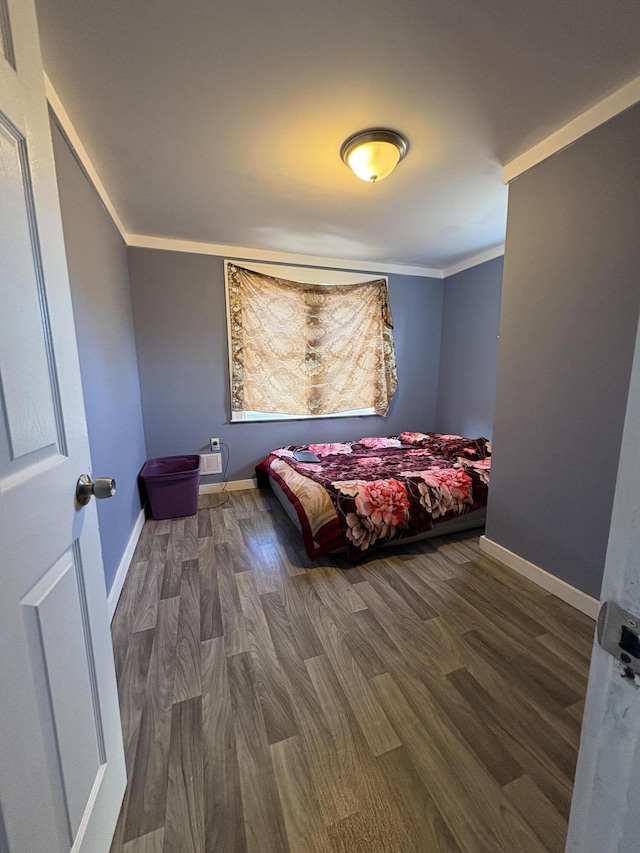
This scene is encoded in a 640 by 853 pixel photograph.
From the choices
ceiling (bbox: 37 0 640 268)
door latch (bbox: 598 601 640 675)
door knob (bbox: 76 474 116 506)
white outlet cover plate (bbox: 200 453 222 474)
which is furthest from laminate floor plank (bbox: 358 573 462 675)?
ceiling (bbox: 37 0 640 268)

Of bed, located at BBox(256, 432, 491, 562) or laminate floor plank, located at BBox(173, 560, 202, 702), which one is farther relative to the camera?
bed, located at BBox(256, 432, 491, 562)

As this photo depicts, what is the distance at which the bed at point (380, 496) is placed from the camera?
2.12 m

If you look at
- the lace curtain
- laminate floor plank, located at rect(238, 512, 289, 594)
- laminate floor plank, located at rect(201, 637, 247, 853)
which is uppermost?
the lace curtain

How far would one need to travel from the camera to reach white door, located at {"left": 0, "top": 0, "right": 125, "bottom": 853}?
1.75 feet

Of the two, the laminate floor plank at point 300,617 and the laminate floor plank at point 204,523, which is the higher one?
the laminate floor plank at point 204,523

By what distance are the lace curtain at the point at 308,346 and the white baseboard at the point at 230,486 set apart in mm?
771

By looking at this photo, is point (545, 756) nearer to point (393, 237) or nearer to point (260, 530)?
point (260, 530)

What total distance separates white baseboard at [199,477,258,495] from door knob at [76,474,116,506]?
2617 mm

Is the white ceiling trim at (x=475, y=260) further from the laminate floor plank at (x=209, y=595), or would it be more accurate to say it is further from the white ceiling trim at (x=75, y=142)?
the laminate floor plank at (x=209, y=595)

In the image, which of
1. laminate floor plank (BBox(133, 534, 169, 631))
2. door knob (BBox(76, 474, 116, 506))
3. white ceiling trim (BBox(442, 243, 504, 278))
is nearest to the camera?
door knob (BBox(76, 474, 116, 506))

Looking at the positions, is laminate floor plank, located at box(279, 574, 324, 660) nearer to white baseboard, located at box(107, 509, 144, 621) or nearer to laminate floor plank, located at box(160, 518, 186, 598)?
laminate floor plank, located at box(160, 518, 186, 598)

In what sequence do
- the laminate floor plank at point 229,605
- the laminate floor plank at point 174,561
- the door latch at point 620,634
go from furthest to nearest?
the laminate floor plank at point 174,561, the laminate floor plank at point 229,605, the door latch at point 620,634

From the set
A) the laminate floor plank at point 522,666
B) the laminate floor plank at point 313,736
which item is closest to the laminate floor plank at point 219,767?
the laminate floor plank at point 313,736

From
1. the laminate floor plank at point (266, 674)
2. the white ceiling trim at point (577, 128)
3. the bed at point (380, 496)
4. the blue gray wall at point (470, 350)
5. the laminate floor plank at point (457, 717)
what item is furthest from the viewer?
the blue gray wall at point (470, 350)
